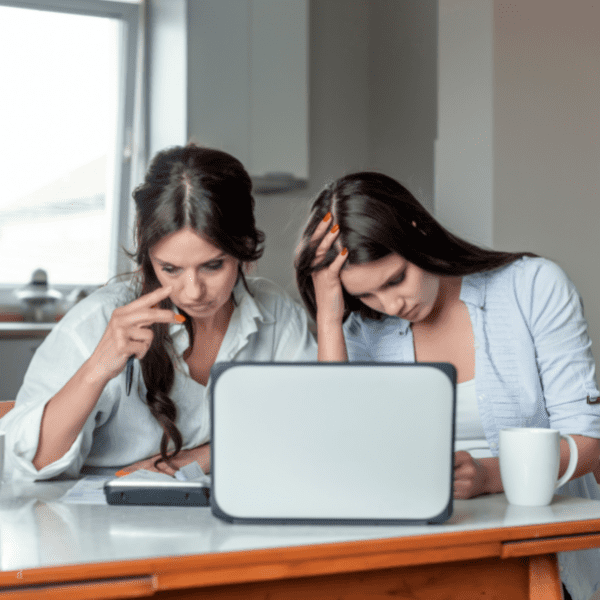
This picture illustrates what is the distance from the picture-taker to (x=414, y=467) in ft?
2.42

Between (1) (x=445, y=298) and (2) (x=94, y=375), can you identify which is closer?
(2) (x=94, y=375)

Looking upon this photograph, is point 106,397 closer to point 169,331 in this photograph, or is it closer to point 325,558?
point 169,331

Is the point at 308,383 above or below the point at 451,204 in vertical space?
below

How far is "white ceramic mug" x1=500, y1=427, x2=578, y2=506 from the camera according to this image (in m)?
0.85

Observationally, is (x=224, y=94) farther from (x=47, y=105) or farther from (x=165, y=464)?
(x=165, y=464)

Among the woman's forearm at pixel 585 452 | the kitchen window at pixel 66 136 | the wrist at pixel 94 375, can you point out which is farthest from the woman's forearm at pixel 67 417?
the kitchen window at pixel 66 136

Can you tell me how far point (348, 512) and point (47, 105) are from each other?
312cm

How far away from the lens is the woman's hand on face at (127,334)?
1007mm

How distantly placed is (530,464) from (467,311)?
0.59 metres

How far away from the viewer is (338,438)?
733mm

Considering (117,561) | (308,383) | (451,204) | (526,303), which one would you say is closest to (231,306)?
(526,303)

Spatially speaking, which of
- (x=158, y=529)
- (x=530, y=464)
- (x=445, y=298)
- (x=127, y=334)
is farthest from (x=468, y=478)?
(x=445, y=298)

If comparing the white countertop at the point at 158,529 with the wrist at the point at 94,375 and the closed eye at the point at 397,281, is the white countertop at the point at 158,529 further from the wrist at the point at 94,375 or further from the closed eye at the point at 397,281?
the closed eye at the point at 397,281

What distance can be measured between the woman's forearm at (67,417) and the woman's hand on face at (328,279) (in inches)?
17.2
